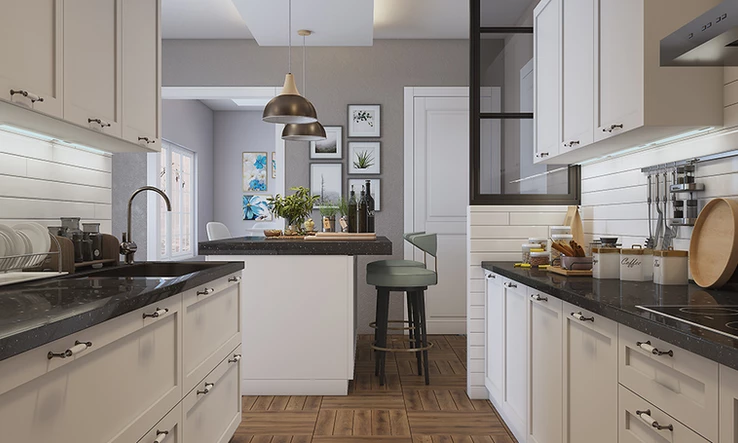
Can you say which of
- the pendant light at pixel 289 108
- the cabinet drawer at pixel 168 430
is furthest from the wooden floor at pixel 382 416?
the pendant light at pixel 289 108

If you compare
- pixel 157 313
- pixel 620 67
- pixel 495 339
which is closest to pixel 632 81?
pixel 620 67

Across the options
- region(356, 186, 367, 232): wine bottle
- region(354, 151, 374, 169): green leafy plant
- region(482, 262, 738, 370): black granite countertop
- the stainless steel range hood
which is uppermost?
region(354, 151, 374, 169): green leafy plant

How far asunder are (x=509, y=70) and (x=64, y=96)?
2581 mm

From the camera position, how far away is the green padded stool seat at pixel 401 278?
384cm

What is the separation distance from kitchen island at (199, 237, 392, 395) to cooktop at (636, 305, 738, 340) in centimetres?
220

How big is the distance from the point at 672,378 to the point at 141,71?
242cm

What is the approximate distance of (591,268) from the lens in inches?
102

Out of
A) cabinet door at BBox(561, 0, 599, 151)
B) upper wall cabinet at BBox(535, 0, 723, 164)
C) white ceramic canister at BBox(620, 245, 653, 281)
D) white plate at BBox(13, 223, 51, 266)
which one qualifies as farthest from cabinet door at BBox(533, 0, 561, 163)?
white plate at BBox(13, 223, 51, 266)

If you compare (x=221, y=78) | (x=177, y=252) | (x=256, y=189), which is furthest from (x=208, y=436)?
(x=256, y=189)

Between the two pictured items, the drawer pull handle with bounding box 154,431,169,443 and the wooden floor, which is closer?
the drawer pull handle with bounding box 154,431,169,443

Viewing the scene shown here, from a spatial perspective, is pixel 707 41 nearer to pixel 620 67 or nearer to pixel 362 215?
pixel 620 67

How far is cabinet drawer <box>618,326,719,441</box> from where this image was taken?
1.19m

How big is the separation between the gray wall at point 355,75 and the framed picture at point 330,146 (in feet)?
0.24

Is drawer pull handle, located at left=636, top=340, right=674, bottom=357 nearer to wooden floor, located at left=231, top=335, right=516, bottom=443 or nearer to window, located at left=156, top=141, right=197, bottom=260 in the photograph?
wooden floor, located at left=231, top=335, right=516, bottom=443
